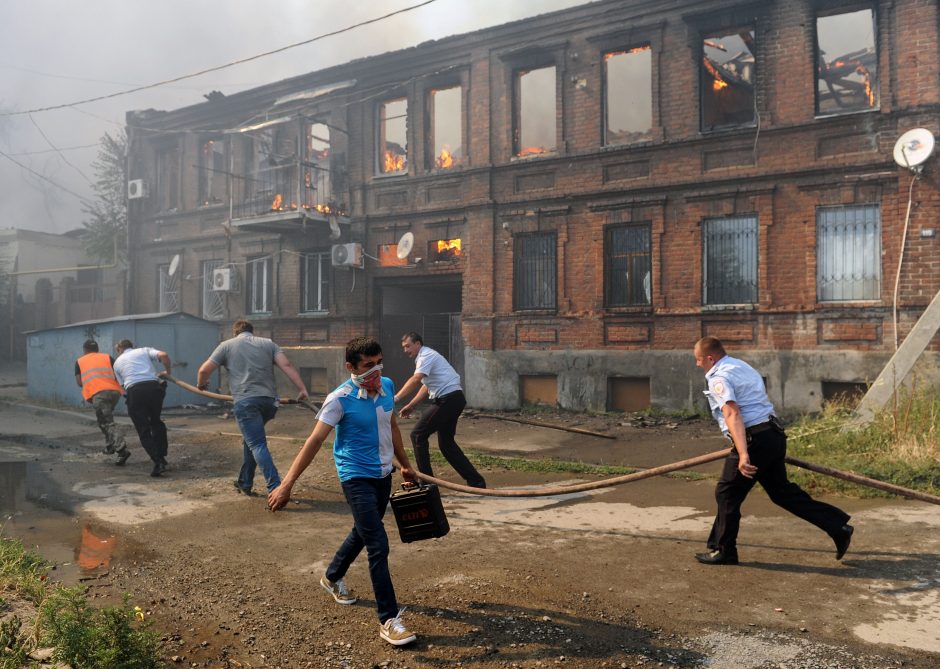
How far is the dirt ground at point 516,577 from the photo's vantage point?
3637 mm

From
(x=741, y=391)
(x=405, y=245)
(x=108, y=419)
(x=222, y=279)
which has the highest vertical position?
(x=405, y=245)

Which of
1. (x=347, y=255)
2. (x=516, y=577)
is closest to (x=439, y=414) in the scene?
(x=516, y=577)

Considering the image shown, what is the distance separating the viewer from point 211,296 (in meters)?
20.9

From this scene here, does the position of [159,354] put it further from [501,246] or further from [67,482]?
[501,246]

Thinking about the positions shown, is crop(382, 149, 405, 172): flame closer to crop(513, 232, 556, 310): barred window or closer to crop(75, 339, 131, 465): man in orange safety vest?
crop(513, 232, 556, 310): barred window

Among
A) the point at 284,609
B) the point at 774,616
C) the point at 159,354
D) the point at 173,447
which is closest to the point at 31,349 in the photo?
the point at 173,447

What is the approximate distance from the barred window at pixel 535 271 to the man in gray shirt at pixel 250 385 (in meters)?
Result: 8.72

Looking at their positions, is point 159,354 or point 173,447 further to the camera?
point 173,447

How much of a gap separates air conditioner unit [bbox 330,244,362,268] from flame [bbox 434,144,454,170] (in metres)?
2.83

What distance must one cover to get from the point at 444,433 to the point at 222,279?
46.6 ft

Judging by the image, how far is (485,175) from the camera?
52.4ft

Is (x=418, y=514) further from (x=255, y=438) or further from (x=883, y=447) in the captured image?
(x=883, y=447)

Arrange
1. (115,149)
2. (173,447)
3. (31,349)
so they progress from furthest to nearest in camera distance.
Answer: (115,149)
(31,349)
(173,447)

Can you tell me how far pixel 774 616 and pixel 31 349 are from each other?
60.7ft
